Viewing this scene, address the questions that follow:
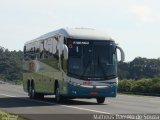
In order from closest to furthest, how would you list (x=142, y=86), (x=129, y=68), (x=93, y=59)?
(x=93, y=59) → (x=142, y=86) → (x=129, y=68)

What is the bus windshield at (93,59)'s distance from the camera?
29.4 m

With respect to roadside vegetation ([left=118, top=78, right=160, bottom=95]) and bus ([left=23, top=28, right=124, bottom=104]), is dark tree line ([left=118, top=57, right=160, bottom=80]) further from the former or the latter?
bus ([left=23, top=28, right=124, bottom=104])

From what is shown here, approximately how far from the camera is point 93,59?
29656mm

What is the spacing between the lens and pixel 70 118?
2022 centimetres

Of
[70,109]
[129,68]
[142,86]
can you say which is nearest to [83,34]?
[70,109]

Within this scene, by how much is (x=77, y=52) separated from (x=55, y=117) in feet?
30.1

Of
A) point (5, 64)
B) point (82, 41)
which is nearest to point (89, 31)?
point (82, 41)

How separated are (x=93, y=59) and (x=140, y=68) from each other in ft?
404

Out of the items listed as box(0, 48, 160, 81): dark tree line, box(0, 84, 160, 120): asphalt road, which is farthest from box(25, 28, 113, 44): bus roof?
box(0, 48, 160, 81): dark tree line

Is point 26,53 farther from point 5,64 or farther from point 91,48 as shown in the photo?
point 5,64

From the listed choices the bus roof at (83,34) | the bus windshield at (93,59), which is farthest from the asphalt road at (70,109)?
the bus roof at (83,34)

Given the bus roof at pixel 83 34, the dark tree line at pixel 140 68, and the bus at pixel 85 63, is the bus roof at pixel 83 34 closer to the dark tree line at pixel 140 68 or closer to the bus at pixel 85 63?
the bus at pixel 85 63

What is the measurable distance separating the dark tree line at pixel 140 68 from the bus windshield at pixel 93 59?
371ft

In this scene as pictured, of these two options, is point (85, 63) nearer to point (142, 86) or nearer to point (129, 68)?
point (142, 86)
